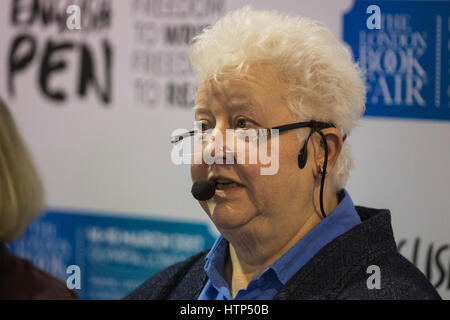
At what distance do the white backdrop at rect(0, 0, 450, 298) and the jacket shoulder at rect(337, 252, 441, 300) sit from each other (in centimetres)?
68

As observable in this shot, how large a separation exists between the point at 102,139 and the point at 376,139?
1114 millimetres

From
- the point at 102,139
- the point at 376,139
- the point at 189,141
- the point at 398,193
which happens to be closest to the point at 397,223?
the point at 398,193

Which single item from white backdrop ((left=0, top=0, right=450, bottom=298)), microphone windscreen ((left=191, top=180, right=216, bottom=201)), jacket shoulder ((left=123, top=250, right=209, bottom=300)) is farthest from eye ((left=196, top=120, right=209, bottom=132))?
white backdrop ((left=0, top=0, right=450, bottom=298))

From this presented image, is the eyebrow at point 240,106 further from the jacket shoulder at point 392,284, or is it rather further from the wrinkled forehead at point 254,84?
the jacket shoulder at point 392,284

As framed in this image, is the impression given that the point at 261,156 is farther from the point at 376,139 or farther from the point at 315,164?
the point at 376,139

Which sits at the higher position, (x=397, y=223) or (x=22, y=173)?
(x=22, y=173)

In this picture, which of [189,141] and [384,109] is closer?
[189,141]

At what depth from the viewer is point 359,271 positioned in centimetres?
124

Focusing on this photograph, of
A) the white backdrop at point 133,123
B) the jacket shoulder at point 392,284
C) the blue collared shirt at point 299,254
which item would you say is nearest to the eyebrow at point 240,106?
the blue collared shirt at point 299,254

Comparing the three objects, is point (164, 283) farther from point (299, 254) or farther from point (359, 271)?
point (359, 271)

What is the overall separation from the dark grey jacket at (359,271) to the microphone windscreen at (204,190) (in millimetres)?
250

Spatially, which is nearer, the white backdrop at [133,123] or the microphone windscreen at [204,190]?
the microphone windscreen at [204,190]

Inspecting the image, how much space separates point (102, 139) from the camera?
8.00 feet

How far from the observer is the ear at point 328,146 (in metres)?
1.31
